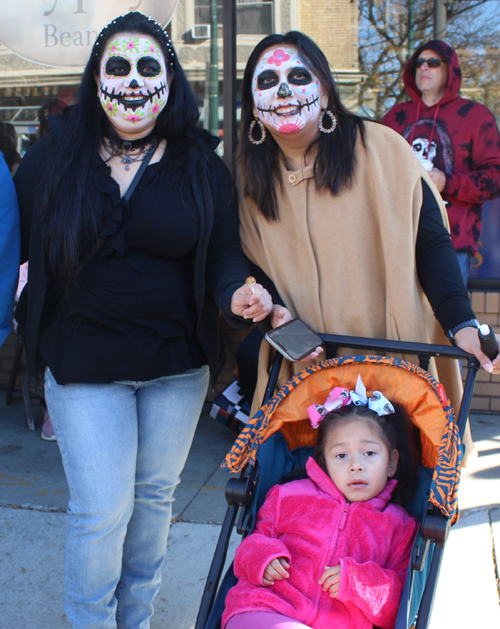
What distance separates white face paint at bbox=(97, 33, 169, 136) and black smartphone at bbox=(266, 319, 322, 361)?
31.8 inches

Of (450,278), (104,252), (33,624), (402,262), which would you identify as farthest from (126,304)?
(33,624)

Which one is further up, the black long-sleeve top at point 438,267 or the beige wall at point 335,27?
the beige wall at point 335,27

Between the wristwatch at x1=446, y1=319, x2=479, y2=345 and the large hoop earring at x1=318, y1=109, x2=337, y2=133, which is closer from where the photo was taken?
the wristwatch at x1=446, y1=319, x2=479, y2=345

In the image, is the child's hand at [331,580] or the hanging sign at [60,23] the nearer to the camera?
the child's hand at [331,580]

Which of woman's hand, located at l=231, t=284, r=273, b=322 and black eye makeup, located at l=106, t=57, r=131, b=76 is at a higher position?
black eye makeup, located at l=106, t=57, r=131, b=76

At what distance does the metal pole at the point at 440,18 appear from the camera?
4723 millimetres

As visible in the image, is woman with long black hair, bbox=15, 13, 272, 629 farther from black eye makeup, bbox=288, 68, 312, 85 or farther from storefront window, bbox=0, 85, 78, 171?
storefront window, bbox=0, 85, 78, 171

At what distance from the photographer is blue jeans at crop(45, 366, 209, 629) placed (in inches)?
79.4

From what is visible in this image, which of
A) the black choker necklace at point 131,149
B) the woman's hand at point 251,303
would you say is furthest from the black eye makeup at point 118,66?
the woman's hand at point 251,303

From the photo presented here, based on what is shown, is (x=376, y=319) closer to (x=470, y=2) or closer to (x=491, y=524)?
(x=491, y=524)

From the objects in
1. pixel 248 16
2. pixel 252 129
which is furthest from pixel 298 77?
pixel 248 16

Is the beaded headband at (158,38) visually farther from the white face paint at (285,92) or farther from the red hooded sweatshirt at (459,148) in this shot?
the red hooded sweatshirt at (459,148)

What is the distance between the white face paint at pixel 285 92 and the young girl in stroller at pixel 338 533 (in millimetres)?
910

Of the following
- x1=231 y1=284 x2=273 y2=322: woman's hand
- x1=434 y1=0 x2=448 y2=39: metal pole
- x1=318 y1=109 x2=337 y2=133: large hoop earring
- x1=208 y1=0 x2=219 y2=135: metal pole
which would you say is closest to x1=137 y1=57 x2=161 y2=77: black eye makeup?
x1=318 y1=109 x2=337 y2=133: large hoop earring
